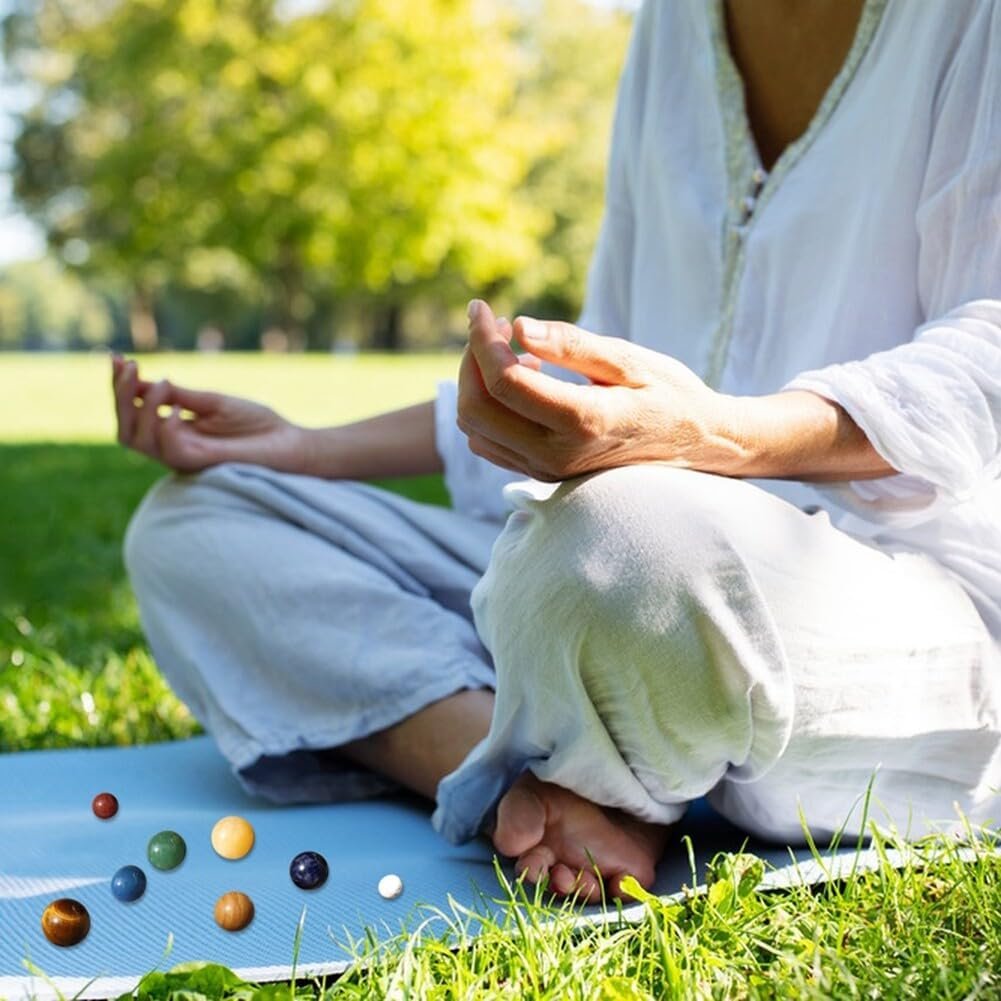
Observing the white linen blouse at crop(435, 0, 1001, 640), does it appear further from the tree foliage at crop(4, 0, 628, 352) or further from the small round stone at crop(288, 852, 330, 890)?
the tree foliage at crop(4, 0, 628, 352)

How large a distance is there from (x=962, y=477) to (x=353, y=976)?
34.3 inches

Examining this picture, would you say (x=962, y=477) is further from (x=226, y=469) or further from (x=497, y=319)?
(x=226, y=469)

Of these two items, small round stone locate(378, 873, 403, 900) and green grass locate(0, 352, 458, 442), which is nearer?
small round stone locate(378, 873, 403, 900)

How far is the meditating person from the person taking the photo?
55.6 inches

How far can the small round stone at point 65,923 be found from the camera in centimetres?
149

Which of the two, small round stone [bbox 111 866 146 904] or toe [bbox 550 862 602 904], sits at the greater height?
toe [bbox 550 862 602 904]

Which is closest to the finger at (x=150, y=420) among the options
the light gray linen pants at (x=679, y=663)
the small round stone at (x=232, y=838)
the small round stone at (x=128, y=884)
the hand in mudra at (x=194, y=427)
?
the hand in mudra at (x=194, y=427)

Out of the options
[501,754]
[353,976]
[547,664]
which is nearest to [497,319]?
[547,664]

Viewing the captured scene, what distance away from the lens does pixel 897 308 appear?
179cm

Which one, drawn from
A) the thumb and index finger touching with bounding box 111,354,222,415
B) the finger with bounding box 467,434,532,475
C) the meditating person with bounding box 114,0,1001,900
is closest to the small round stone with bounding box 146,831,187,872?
the meditating person with bounding box 114,0,1001,900

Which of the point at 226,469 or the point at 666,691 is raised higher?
the point at 666,691

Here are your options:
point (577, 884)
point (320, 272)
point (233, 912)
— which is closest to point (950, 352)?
point (577, 884)

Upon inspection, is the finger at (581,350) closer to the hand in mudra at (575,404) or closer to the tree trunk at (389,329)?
the hand in mudra at (575,404)

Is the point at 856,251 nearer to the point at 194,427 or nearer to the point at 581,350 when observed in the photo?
the point at 581,350
